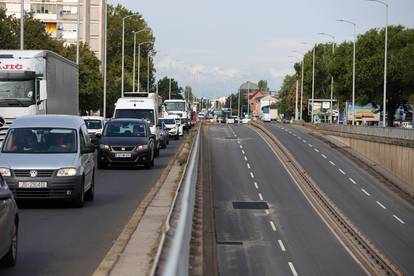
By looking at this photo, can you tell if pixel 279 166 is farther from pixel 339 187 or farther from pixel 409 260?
pixel 409 260

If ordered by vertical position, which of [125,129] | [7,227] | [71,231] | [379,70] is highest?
[379,70]

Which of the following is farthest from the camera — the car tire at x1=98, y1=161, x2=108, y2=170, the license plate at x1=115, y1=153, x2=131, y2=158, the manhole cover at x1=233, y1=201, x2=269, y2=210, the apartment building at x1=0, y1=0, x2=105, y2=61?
the apartment building at x1=0, y1=0, x2=105, y2=61

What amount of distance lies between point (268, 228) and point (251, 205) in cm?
689

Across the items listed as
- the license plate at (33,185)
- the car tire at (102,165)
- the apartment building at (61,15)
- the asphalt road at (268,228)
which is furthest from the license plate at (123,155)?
the apartment building at (61,15)

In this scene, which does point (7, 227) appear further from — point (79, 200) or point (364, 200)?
point (364, 200)

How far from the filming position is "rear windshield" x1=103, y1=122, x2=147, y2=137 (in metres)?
32.1

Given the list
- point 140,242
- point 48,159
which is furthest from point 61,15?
point 140,242

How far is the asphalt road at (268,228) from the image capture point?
25.2 m

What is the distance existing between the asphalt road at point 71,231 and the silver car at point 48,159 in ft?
1.34

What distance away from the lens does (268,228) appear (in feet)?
110

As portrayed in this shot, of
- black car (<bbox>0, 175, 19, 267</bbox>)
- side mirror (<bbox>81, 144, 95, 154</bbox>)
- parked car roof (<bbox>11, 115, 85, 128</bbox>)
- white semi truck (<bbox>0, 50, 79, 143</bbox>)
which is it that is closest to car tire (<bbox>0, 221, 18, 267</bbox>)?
black car (<bbox>0, 175, 19, 267</bbox>)

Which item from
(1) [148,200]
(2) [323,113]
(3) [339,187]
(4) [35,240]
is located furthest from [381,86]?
(4) [35,240]

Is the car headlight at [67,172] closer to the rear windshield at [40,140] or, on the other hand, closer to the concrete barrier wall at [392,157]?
the rear windshield at [40,140]

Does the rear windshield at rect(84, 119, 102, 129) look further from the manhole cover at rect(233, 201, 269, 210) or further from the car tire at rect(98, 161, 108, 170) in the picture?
the car tire at rect(98, 161, 108, 170)
